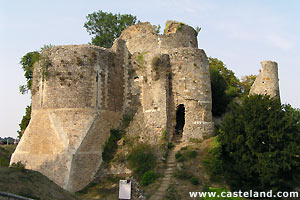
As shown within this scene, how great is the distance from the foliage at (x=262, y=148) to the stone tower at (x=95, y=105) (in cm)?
341

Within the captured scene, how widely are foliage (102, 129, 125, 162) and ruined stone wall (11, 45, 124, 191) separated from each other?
9.9 inches

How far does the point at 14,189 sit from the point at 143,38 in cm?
1416

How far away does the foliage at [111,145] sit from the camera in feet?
60.6

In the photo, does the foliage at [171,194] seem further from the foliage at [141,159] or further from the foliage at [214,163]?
the foliage at [141,159]

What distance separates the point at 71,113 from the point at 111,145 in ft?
9.22

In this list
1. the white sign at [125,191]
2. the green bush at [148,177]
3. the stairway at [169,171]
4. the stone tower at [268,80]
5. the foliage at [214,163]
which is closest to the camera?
the white sign at [125,191]

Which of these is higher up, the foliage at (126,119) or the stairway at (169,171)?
the foliage at (126,119)

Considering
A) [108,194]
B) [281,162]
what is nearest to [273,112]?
[281,162]

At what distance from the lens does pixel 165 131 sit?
59.8 feet

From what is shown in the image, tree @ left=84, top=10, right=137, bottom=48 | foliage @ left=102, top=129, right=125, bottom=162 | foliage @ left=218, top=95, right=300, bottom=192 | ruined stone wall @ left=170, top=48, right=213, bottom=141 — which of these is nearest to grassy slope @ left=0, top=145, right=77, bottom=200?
foliage @ left=102, top=129, right=125, bottom=162

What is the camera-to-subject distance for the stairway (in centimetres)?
1440

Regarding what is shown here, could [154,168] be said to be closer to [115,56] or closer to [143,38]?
[115,56]

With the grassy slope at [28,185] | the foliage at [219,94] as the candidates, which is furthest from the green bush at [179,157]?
the foliage at [219,94]

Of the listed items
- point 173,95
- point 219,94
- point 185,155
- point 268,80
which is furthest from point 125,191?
point 219,94
